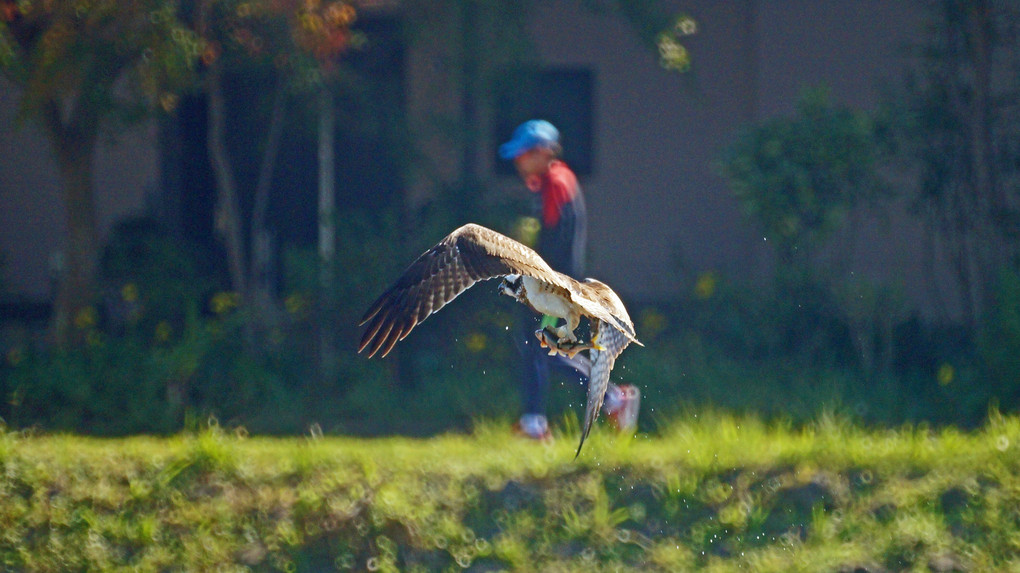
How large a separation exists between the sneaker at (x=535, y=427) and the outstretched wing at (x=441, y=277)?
175cm

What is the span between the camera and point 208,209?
1004 centimetres

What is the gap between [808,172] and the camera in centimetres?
755

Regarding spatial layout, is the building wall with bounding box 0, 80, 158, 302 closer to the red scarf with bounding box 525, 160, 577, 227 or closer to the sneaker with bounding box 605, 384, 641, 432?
the red scarf with bounding box 525, 160, 577, 227

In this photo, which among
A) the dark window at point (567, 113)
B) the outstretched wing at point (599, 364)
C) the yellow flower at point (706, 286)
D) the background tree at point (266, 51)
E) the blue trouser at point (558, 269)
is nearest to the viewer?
the outstretched wing at point (599, 364)

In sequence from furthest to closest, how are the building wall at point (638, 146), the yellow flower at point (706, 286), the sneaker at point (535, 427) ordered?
the building wall at point (638, 146) < the yellow flower at point (706, 286) < the sneaker at point (535, 427)

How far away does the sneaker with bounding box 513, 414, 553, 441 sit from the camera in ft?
21.0

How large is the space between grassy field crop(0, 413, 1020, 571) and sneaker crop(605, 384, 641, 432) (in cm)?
9

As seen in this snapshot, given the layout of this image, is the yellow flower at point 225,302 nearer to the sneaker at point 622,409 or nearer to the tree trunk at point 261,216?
the tree trunk at point 261,216

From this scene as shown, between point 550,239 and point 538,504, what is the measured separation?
135 cm

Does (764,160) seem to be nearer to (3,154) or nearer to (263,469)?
(263,469)

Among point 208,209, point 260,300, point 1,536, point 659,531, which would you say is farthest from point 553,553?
point 208,209

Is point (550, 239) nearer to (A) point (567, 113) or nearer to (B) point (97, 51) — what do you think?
(B) point (97, 51)

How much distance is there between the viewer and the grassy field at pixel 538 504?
5996mm

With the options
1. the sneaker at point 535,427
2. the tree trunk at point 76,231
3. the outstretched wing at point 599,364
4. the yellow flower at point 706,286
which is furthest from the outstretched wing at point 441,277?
the tree trunk at point 76,231
